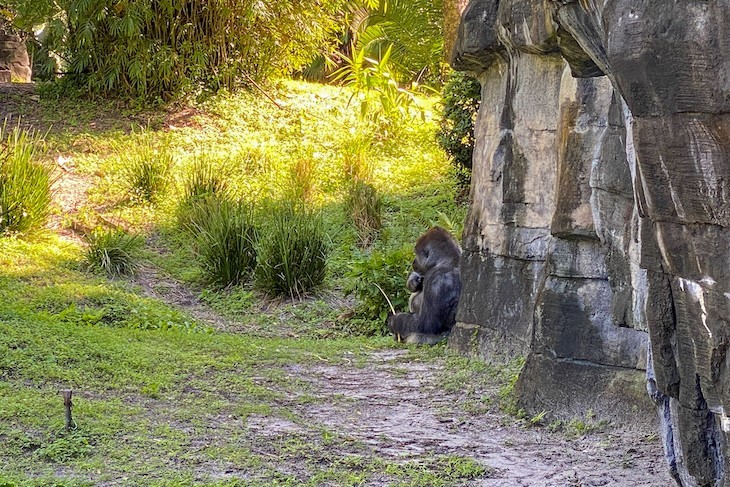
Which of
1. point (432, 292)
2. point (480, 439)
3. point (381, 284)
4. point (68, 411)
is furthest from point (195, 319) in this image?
point (480, 439)

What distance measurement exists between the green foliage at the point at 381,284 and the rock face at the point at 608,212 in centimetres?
166

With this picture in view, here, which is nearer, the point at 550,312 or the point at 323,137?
the point at 550,312

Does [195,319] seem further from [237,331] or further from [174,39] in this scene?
[174,39]

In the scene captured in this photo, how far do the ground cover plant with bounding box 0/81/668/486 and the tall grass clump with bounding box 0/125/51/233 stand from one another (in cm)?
23

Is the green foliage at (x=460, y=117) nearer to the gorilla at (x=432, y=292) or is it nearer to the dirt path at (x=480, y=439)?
the gorilla at (x=432, y=292)

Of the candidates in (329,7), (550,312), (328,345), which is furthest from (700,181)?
(329,7)

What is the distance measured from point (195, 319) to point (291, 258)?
1199 millimetres

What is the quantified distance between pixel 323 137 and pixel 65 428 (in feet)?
36.4

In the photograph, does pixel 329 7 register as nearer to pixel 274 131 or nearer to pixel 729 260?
pixel 274 131

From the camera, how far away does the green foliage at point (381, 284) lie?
932 cm

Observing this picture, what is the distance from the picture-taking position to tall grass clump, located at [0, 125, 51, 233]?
11.1 m

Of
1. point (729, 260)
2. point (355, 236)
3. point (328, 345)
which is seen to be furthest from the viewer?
point (355, 236)

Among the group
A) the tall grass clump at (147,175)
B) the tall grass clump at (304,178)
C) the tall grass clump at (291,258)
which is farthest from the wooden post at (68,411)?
the tall grass clump at (147,175)

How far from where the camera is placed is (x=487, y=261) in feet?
23.8
